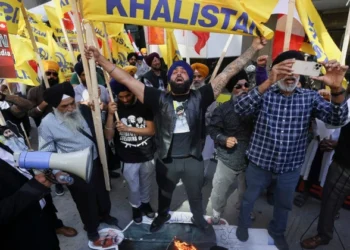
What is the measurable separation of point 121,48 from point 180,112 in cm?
465

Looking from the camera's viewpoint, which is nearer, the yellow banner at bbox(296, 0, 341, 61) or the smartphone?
the smartphone

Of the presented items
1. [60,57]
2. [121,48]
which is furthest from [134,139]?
[121,48]

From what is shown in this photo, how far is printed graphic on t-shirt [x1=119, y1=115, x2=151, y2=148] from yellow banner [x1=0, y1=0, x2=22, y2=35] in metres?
1.89

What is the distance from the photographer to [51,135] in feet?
7.80

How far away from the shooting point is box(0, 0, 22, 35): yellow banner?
115 inches

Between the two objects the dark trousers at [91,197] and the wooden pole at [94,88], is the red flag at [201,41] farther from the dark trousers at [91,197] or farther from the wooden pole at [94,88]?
the dark trousers at [91,197]

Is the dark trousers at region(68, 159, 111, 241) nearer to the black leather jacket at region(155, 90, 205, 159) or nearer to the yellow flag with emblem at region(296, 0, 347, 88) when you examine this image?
the black leather jacket at region(155, 90, 205, 159)

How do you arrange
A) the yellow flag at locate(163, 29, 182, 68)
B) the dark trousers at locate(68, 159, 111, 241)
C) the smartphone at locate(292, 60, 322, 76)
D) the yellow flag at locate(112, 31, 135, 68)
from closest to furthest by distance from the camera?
the smartphone at locate(292, 60, 322, 76), the dark trousers at locate(68, 159, 111, 241), the yellow flag at locate(163, 29, 182, 68), the yellow flag at locate(112, 31, 135, 68)

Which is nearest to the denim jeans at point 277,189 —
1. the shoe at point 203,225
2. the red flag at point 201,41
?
the shoe at point 203,225

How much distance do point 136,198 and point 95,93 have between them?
1.43 metres

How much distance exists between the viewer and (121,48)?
252 inches

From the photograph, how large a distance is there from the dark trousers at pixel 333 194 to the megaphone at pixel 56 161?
7.88 feet

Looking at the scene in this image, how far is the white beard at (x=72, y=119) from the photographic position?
2.43m

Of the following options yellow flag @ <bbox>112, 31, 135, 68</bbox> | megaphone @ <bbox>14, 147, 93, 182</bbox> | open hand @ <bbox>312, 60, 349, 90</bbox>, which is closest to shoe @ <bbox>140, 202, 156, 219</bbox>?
megaphone @ <bbox>14, 147, 93, 182</bbox>
